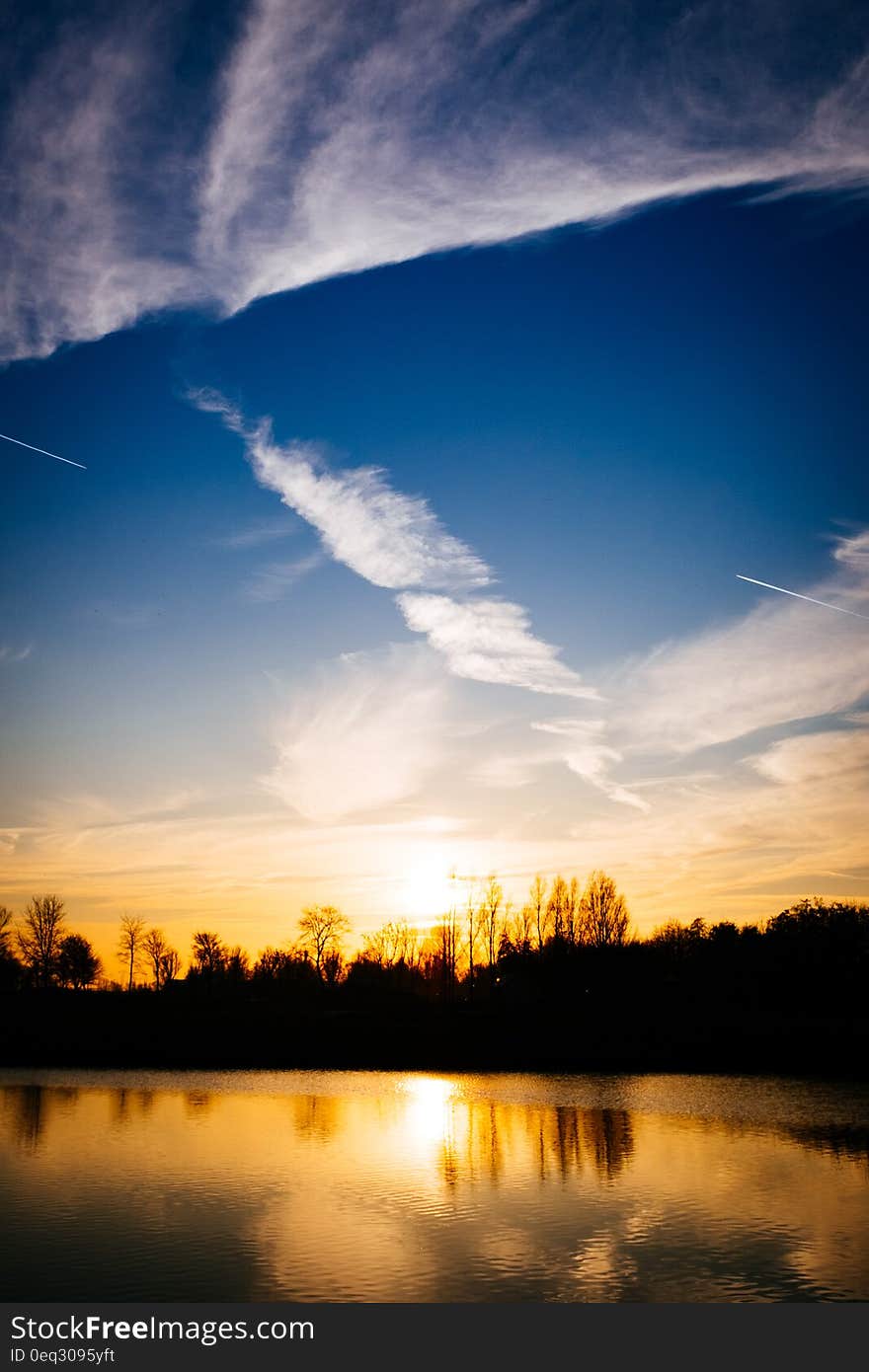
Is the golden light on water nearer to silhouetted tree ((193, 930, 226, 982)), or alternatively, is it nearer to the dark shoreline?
the dark shoreline

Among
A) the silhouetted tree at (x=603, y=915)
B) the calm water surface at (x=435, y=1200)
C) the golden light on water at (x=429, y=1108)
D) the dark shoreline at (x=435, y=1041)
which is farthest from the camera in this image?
the silhouetted tree at (x=603, y=915)

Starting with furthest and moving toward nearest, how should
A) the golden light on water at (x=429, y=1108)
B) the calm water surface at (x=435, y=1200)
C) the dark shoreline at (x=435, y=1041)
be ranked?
the dark shoreline at (x=435, y=1041)
the golden light on water at (x=429, y=1108)
the calm water surface at (x=435, y=1200)

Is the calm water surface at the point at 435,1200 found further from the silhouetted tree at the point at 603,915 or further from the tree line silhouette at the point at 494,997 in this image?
the silhouetted tree at the point at 603,915

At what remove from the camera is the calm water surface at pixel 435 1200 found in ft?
47.2

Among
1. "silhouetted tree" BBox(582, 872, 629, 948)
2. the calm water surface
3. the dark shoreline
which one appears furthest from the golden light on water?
"silhouetted tree" BBox(582, 872, 629, 948)

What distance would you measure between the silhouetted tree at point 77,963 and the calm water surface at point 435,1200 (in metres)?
91.2

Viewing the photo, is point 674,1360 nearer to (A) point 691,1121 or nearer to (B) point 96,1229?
(B) point 96,1229

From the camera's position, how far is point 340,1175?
22.5 metres

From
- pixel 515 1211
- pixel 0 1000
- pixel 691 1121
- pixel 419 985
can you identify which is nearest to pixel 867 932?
pixel 419 985

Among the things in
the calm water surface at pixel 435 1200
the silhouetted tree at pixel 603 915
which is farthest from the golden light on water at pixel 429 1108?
the silhouetted tree at pixel 603 915

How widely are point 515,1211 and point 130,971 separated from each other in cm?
11703

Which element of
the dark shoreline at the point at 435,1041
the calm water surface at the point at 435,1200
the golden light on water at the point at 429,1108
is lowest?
the dark shoreline at the point at 435,1041

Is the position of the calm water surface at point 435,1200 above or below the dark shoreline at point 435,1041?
above

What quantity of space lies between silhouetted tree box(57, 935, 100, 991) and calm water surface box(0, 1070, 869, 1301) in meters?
91.2
